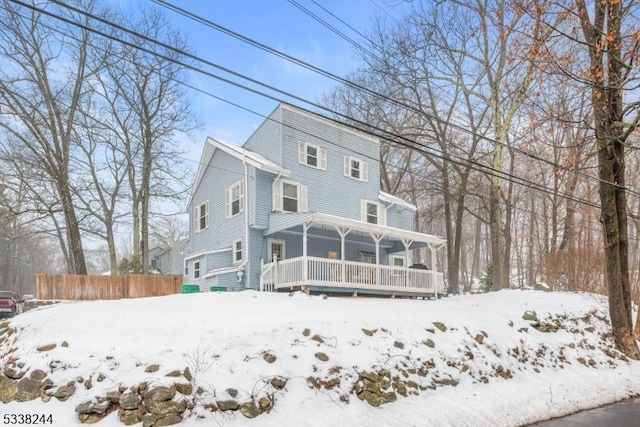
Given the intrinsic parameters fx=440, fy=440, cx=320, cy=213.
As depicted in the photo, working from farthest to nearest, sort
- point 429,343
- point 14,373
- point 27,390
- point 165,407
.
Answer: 1. point 429,343
2. point 14,373
3. point 27,390
4. point 165,407

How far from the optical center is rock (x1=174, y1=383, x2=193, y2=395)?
540 cm

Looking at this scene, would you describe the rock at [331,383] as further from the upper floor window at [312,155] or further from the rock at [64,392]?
the upper floor window at [312,155]

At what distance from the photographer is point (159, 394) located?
17.3 ft

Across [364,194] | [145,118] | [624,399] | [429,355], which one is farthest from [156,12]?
[624,399]

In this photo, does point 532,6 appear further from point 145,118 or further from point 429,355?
point 145,118

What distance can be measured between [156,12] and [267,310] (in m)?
20.7

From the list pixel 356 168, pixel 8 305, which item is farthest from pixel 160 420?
pixel 8 305

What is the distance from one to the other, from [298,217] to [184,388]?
31.4 ft

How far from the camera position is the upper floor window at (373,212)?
1959 cm

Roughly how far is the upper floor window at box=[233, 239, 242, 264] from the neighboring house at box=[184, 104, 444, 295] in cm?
4

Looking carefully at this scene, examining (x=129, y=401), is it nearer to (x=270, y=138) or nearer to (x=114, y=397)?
(x=114, y=397)

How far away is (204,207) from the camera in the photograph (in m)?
20.6

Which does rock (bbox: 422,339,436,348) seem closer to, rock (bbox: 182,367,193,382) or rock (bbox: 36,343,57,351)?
rock (bbox: 182,367,193,382)

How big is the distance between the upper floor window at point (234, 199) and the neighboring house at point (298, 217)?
0.04 meters
